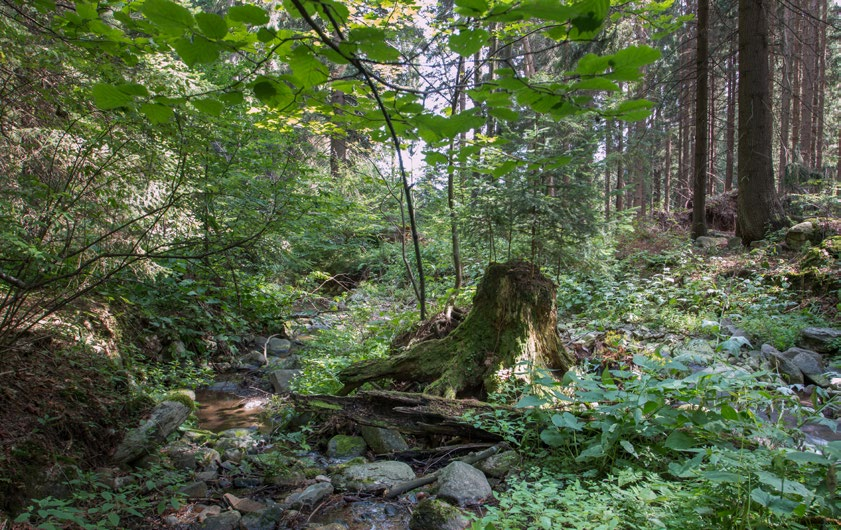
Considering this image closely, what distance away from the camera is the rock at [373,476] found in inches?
148

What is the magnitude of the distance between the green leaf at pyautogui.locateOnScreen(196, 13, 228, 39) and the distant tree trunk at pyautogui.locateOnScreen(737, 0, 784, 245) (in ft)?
37.7

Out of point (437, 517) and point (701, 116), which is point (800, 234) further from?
point (437, 517)

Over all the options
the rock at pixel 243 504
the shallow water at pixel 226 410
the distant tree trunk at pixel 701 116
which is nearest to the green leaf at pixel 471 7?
the rock at pixel 243 504

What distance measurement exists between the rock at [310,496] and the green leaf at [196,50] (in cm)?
328

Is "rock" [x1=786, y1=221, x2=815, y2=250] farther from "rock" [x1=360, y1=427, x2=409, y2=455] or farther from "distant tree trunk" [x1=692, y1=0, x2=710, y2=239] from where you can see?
"rock" [x1=360, y1=427, x2=409, y2=455]

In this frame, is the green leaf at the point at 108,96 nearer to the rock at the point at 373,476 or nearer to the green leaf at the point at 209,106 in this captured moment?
the green leaf at the point at 209,106

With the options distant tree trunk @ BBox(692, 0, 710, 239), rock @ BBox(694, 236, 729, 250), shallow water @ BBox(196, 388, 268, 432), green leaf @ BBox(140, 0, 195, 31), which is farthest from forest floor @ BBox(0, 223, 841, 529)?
distant tree trunk @ BBox(692, 0, 710, 239)

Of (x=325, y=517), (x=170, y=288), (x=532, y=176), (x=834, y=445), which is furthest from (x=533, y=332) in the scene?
(x=170, y=288)

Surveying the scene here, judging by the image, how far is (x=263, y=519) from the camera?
10.9 ft

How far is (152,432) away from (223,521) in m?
1.65

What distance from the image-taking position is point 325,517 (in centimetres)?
340

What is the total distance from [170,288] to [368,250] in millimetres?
9436

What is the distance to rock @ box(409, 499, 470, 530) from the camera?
2827mm

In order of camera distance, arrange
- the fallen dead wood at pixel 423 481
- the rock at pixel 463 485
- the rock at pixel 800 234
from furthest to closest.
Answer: the rock at pixel 800 234 < the fallen dead wood at pixel 423 481 < the rock at pixel 463 485
